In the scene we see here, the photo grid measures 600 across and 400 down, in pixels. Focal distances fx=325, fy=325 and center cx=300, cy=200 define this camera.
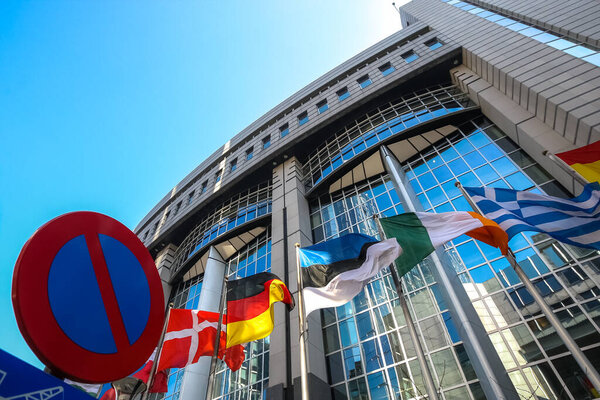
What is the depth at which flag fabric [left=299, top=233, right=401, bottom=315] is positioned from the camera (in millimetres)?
7914

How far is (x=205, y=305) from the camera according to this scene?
2091 centimetres

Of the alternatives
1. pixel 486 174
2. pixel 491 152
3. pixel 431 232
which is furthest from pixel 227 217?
pixel 431 232

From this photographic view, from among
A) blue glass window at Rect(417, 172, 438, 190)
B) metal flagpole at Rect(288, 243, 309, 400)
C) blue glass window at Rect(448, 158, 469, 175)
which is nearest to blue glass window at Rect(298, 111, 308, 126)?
blue glass window at Rect(417, 172, 438, 190)

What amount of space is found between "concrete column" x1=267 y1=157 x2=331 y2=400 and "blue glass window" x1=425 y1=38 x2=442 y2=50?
14.1 metres

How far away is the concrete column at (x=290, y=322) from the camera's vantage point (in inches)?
497

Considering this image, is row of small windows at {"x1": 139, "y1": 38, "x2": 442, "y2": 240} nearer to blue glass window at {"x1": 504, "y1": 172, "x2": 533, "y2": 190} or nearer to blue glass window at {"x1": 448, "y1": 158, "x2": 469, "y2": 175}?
blue glass window at {"x1": 448, "y1": 158, "x2": 469, "y2": 175}

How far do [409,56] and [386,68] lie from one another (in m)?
1.87

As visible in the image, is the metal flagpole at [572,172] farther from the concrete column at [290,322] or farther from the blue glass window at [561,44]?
the blue glass window at [561,44]

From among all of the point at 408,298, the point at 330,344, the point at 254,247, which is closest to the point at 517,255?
the point at 408,298

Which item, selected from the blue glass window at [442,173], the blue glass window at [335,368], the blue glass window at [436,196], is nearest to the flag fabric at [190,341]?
the blue glass window at [335,368]

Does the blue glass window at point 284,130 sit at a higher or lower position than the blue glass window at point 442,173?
higher

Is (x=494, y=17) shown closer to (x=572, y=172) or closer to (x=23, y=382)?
(x=572, y=172)

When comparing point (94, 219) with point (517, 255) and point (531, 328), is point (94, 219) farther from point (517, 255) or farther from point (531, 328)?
point (517, 255)

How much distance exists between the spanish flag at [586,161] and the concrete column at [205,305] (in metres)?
18.9
